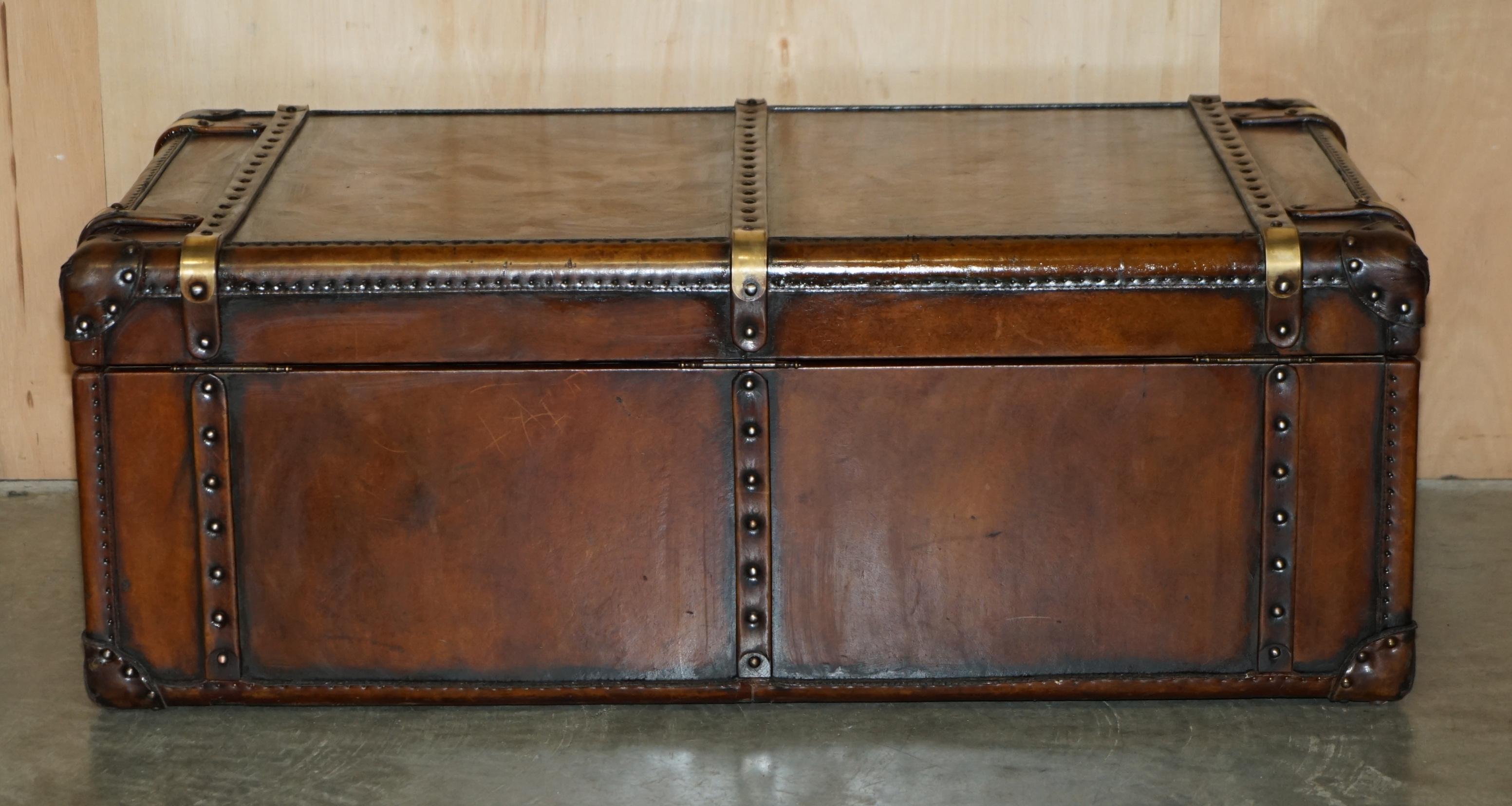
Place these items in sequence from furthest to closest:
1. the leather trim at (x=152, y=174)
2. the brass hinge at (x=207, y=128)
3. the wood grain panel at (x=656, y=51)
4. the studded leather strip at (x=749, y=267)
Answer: the wood grain panel at (x=656, y=51), the brass hinge at (x=207, y=128), the leather trim at (x=152, y=174), the studded leather strip at (x=749, y=267)

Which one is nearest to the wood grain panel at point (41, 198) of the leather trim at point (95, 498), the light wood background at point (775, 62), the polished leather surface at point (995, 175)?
the light wood background at point (775, 62)

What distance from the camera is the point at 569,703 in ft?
7.28

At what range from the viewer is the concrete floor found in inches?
77.2

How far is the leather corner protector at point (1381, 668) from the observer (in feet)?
7.03

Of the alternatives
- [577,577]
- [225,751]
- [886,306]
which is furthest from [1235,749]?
[225,751]

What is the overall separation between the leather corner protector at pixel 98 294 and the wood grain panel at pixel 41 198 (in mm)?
1045

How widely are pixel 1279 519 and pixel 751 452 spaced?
2.33 feet

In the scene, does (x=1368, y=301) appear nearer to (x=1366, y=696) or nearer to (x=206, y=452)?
(x=1366, y=696)

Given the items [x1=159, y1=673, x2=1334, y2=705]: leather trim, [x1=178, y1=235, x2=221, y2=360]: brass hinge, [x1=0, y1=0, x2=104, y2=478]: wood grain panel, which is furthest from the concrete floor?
[x1=0, y1=0, x2=104, y2=478]: wood grain panel

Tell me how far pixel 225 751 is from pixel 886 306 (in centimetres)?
105

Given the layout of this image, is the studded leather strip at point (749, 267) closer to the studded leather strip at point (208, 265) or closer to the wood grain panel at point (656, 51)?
the studded leather strip at point (208, 265)

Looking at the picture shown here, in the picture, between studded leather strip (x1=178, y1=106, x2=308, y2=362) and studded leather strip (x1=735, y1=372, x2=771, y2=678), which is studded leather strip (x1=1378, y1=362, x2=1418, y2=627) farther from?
studded leather strip (x1=178, y1=106, x2=308, y2=362)

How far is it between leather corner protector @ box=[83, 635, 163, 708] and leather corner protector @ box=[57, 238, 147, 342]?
43 cm

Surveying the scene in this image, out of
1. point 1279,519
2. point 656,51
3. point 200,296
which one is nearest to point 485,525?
point 200,296
